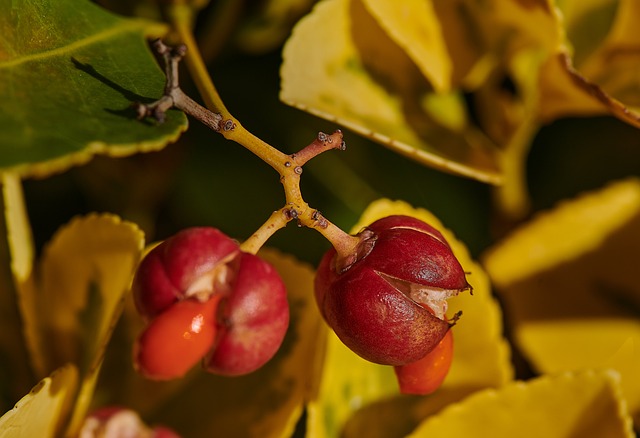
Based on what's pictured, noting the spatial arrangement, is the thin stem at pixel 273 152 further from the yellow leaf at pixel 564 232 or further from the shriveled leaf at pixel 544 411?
the yellow leaf at pixel 564 232

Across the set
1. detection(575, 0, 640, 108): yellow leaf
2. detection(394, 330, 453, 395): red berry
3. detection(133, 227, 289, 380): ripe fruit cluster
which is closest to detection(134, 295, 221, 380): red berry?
detection(133, 227, 289, 380): ripe fruit cluster

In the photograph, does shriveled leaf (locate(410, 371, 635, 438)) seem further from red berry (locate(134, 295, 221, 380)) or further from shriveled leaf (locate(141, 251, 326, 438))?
red berry (locate(134, 295, 221, 380))

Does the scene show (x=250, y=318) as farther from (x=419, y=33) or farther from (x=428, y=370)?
(x=419, y=33)

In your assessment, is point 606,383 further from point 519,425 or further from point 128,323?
point 128,323

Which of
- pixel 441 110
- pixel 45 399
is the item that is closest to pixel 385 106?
pixel 441 110

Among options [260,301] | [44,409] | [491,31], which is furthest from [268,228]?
[491,31]

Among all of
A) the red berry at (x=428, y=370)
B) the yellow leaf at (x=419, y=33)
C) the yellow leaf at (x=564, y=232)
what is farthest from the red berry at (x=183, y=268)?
the yellow leaf at (x=564, y=232)
